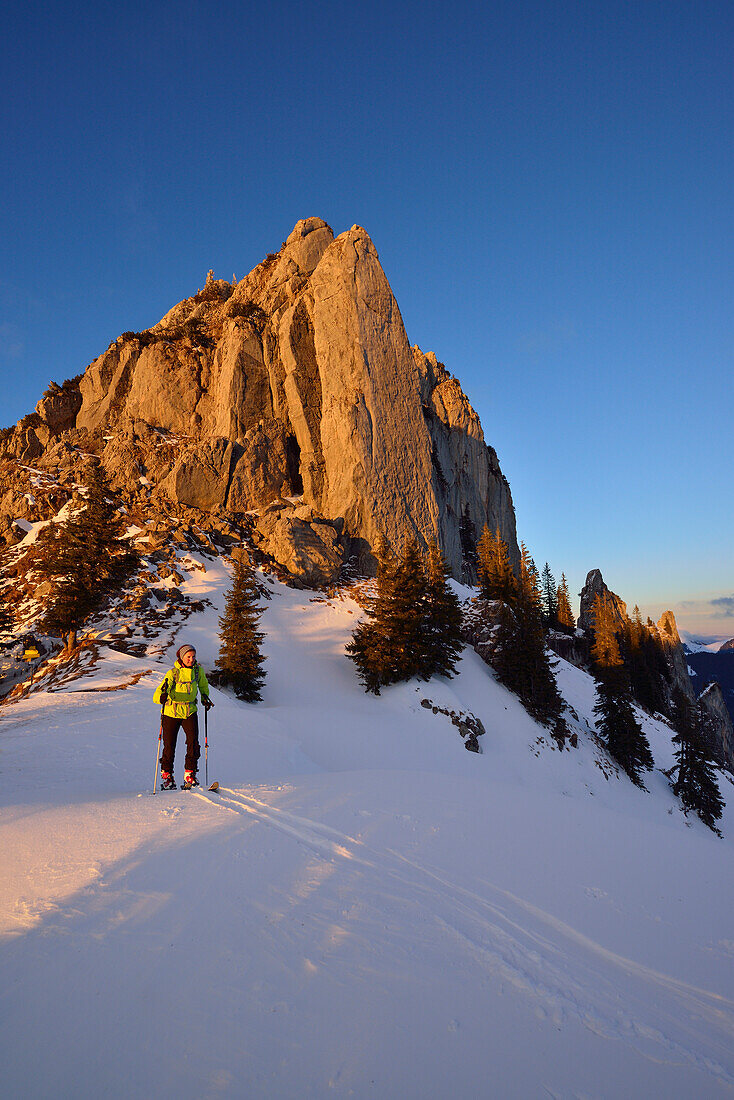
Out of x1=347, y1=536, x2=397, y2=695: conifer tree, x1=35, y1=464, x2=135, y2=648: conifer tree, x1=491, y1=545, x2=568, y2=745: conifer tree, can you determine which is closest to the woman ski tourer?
x1=35, y1=464, x2=135, y2=648: conifer tree

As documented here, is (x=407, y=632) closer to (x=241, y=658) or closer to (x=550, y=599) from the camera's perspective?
(x=241, y=658)

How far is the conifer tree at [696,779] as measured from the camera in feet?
81.8

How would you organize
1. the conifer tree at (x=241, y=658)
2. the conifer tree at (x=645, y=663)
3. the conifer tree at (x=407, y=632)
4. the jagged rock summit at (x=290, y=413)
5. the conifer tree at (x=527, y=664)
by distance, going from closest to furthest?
the conifer tree at (x=241, y=658), the conifer tree at (x=407, y=632), the conifer tree at (x=527, y=664), the jagged rock summit at (x=290, y=413), the conifer tree at (x=645, y=663)

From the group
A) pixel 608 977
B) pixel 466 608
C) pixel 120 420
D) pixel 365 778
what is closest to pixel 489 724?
pixel 466 608

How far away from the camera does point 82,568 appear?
23.6 m

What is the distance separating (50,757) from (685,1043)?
33.4ft

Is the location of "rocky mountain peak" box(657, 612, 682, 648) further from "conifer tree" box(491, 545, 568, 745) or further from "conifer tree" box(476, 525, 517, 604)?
"conifer tree" box(491, 545, 568, 745)

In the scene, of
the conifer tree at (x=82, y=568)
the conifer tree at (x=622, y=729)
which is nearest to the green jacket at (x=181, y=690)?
the conifer tree at (x=82, y=568)

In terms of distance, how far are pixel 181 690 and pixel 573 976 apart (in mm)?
6585

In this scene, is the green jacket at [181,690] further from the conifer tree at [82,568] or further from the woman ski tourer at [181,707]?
the conifer tree at [82,568]

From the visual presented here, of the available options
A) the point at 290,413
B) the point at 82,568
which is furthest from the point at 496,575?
the point at 82,568

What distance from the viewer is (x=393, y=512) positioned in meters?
40.4

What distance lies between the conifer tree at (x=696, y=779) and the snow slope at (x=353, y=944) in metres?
22.2

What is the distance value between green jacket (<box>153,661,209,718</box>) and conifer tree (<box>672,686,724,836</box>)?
27.7m
